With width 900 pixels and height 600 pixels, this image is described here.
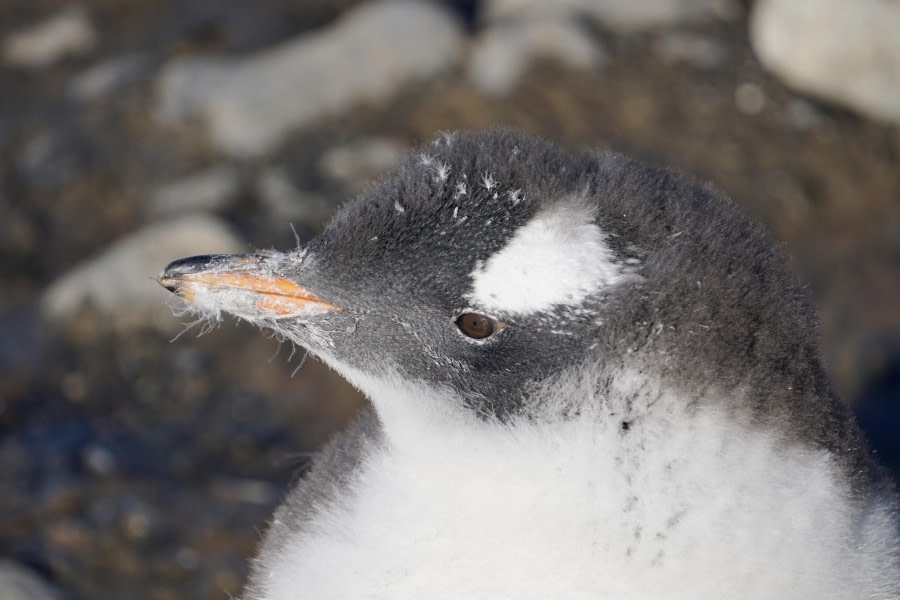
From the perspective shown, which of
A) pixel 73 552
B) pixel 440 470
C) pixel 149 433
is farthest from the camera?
pixel 149 433

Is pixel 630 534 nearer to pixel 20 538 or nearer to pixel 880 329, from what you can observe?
pixel 20 538

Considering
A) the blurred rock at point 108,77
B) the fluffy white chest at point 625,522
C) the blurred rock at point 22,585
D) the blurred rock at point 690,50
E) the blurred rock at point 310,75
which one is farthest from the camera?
the blurred rock at point 108,77

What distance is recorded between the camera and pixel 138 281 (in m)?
6.75

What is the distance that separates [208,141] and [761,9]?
411cm

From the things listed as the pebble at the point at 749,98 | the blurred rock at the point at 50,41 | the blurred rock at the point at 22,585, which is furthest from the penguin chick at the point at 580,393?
the blurred rock at the point at 50,41

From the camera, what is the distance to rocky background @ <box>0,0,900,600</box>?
6176 mm

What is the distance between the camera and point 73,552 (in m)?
5.30

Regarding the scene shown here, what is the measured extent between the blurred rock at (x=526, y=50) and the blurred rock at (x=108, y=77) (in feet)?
8.39

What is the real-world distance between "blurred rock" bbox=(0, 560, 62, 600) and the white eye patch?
343 cm

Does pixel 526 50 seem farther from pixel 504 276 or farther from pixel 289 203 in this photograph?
pixel 504 276

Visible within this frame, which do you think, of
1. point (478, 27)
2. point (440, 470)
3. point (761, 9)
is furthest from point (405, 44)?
point (440, 470)

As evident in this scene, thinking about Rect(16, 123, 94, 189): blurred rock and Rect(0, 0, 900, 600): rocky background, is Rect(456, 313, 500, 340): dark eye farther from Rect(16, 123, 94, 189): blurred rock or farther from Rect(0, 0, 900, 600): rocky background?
Rect(16, 123, 94, 189): blurred rock

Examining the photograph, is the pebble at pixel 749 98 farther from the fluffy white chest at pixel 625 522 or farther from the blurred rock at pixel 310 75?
the fluffy white chest at pixel 625 522

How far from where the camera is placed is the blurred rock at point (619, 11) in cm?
808
